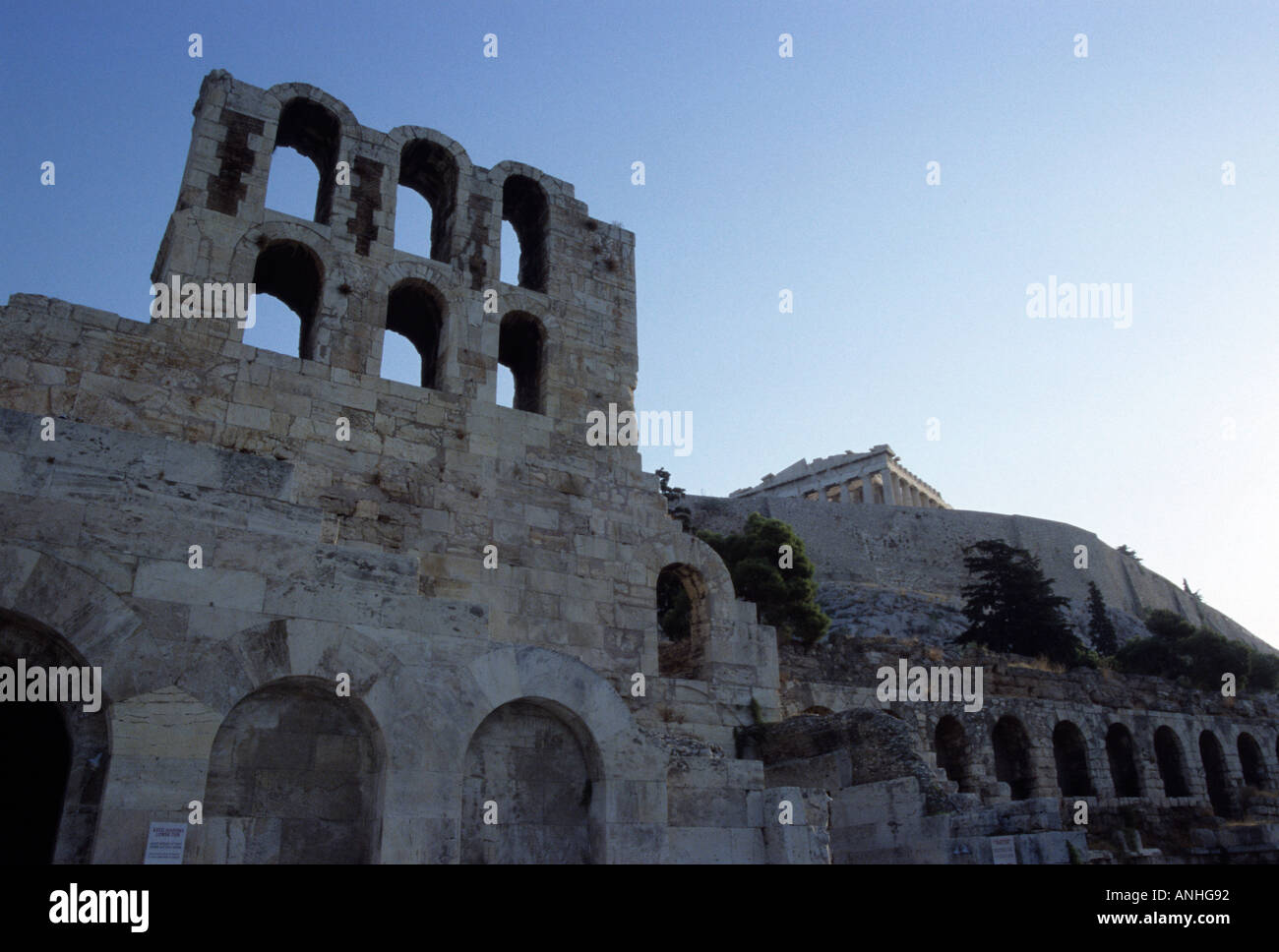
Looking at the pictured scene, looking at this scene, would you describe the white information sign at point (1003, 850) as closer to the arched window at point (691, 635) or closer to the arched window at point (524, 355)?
the arched window at point (691, 635)

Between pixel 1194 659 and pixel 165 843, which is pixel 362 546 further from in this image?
pixel 1194 659

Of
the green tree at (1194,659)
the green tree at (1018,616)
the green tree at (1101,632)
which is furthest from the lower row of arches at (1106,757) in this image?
the green tree at (1101,632)

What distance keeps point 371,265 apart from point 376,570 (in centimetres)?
607

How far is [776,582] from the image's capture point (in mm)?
33594

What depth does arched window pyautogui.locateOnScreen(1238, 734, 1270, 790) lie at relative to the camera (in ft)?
98.0

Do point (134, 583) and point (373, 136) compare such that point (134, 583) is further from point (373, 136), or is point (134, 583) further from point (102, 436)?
point (373, 136)

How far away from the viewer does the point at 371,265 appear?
12.9 m

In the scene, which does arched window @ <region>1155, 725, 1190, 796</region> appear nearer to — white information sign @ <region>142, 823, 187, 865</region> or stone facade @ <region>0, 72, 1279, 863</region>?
stone facade @ <region>0, 72, 1279, 863</region>

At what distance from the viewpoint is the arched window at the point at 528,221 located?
49.0 feet

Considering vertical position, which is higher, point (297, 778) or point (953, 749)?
point (297, 778)

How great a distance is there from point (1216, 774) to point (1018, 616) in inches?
414
